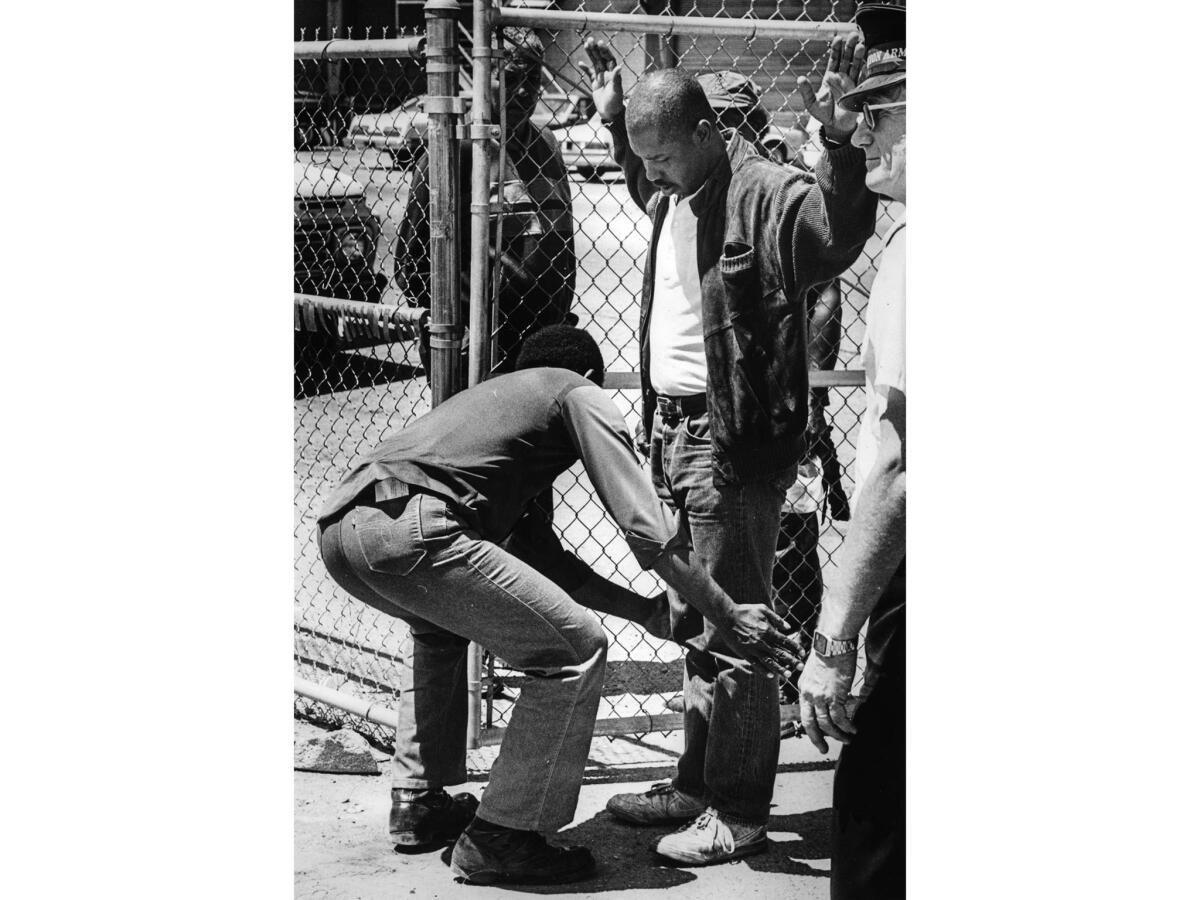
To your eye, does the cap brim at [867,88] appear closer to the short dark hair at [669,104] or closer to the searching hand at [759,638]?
the short dark hair at [669,104]

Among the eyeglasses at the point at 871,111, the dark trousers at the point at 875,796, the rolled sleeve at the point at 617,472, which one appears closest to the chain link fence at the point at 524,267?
the eyeglasses at the point at 871,111

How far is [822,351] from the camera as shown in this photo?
3871 millimetres

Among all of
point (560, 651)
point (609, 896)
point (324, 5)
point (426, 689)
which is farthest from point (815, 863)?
point (324, 5)

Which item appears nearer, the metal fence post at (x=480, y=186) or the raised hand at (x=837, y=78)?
the raised hand at (x=837, y=78)

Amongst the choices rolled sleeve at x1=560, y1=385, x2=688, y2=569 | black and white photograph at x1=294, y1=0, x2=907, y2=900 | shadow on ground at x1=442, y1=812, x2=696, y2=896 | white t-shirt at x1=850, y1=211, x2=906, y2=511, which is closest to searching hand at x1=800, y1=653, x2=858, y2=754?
black and white photograph at x1=294, y1=0, x2=907, y2=900

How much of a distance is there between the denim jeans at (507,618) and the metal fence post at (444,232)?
1.93 feet

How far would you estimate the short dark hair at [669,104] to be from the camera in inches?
137

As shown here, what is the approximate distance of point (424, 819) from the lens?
3781 mm

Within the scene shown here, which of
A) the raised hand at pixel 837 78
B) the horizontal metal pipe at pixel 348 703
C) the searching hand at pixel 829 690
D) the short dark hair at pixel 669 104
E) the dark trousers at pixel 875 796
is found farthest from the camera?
the horizontal metal pipe at pixel 348 703

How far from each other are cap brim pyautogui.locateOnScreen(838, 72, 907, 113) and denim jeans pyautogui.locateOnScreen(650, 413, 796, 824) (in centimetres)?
90

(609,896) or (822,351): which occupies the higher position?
(822,351)

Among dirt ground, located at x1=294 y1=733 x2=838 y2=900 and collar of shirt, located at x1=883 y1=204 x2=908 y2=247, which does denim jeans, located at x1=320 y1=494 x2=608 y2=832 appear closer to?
dirt ground, located at x1=294 y1=733 x2=838 y2=900

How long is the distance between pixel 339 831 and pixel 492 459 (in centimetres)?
126

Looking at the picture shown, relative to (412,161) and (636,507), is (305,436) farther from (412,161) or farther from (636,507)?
(636,507)
